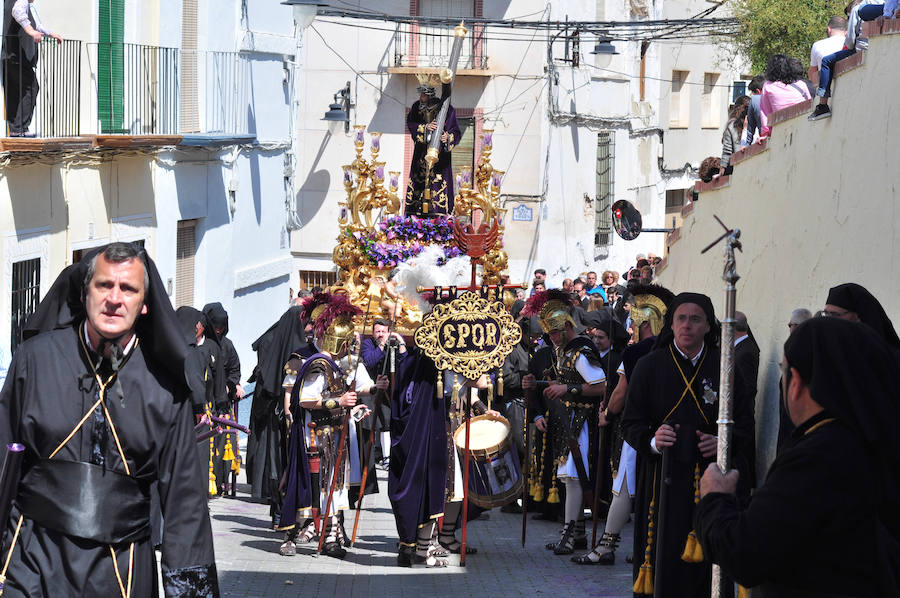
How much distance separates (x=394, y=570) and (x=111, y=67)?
9333 mm

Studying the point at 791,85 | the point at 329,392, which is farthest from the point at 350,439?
the point at 791,85

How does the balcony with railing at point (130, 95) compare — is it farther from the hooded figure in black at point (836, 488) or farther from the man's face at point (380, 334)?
the hooded figure in black at point (836, 488)

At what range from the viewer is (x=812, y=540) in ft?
13.8

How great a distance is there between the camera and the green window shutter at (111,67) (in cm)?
1747

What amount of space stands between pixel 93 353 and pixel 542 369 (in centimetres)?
672

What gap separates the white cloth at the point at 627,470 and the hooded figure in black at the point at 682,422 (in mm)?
2200

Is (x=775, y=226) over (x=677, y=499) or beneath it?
over

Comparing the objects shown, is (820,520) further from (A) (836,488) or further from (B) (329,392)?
(B) (329,392)

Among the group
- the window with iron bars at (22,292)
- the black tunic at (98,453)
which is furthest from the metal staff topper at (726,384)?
the window with iron bars at (22,292)

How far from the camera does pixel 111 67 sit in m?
17.7

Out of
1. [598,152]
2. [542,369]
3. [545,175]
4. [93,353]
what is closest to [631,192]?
[598,152]

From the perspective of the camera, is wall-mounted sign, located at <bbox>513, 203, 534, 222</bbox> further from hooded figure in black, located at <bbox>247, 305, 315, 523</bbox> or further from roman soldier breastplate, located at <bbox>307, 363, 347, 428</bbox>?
roman soldier breastplate, located at <bbox>307, 363, 347, 428</bbox>

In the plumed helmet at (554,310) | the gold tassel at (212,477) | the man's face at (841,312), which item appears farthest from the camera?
the gold tassel at (212,477)

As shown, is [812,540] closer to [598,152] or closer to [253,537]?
[253,537]
